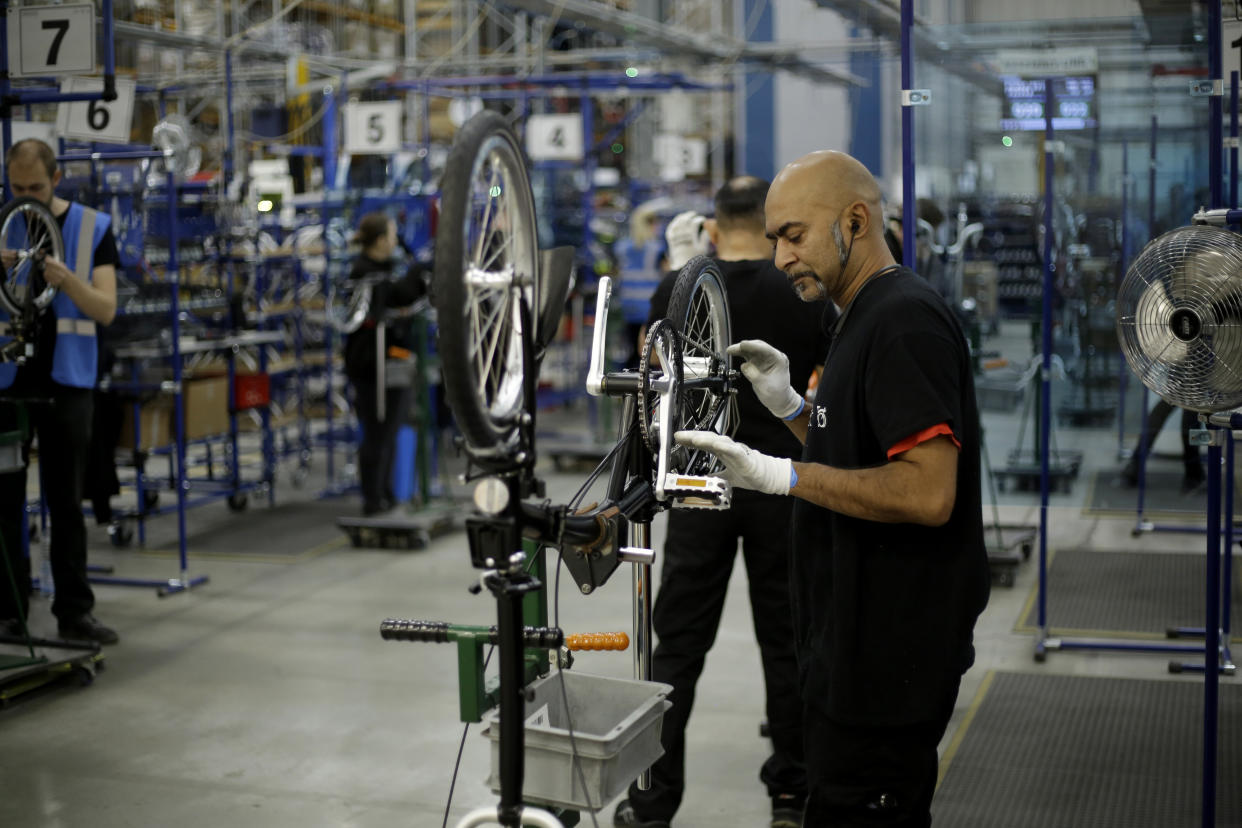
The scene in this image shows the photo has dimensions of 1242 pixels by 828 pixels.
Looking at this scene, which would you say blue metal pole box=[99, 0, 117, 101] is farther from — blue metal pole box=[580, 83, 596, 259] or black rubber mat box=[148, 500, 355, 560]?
blue metal pole box=[580, 83, 596, 259]

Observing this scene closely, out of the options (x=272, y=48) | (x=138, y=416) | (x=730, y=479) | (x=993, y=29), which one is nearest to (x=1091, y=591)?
(x=993, y=29)

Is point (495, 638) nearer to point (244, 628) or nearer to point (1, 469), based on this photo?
point (1, 469)

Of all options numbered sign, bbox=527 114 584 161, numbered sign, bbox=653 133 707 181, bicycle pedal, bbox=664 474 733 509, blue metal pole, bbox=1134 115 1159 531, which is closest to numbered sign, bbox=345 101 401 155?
numbered sign, bbox=527 114 584 161

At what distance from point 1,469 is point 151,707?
39.0 inches

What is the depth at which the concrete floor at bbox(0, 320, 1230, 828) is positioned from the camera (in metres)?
3.66

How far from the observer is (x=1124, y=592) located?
5699 mm

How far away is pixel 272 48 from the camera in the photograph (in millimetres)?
8438

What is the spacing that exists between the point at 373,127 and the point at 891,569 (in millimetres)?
6935

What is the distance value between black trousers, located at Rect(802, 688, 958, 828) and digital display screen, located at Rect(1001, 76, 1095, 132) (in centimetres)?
375

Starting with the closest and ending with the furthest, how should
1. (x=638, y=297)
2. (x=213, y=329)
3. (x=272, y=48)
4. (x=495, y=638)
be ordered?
(x=495, y=638) < (x=213, y=329) < (x=272, y=48) < (x=638, y=297)

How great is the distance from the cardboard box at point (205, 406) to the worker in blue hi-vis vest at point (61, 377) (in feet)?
6.48

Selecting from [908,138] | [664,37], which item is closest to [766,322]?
[908,138]

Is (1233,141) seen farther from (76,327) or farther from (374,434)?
(374,434)

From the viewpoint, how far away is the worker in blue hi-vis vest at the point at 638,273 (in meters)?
10.3
